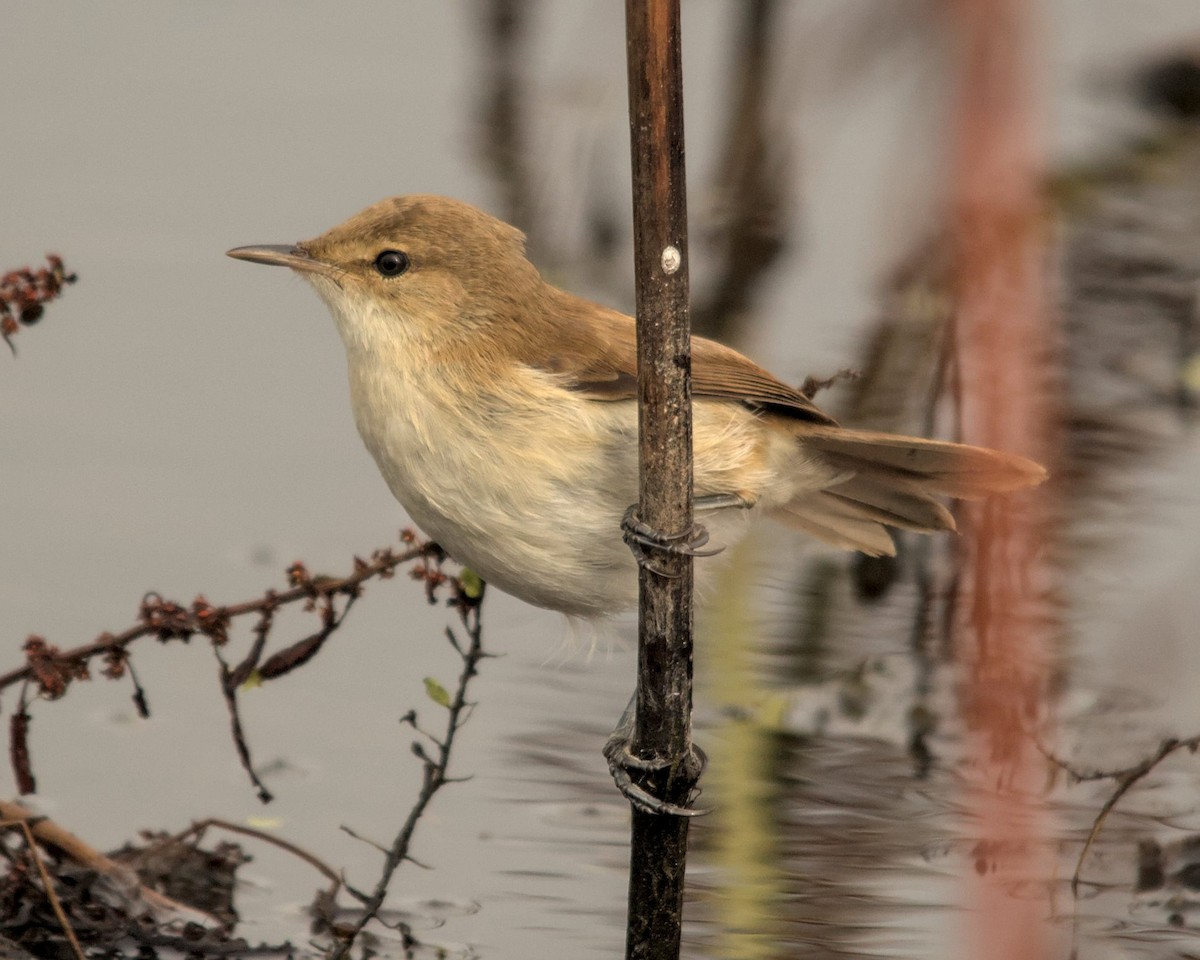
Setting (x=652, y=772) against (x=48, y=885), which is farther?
(x=48, y=885)

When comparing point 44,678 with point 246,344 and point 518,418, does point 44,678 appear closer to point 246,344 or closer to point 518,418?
point 518,418

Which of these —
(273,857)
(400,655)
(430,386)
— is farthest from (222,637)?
(400,655)

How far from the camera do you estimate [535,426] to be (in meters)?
3.49

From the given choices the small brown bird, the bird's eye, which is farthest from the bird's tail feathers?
the bird's eye

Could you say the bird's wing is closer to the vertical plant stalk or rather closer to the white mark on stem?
the vertical plant stalk

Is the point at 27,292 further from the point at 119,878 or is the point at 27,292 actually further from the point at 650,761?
the point at 650,761

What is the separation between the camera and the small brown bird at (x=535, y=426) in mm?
3436

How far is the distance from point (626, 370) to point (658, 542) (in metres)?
0.69

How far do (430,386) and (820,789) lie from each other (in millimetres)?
1688

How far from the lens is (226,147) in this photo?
7.64 meters

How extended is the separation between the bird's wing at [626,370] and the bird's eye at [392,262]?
1.15ft

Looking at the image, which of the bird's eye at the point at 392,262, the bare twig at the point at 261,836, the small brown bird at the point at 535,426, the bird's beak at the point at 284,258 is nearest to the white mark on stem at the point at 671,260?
the small brown bird at the point at 535,426

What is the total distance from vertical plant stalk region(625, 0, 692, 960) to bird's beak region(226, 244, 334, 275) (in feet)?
3.57

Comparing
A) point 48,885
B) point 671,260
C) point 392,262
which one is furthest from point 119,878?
point 671,260
